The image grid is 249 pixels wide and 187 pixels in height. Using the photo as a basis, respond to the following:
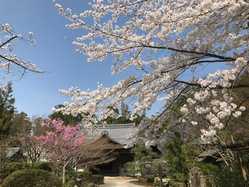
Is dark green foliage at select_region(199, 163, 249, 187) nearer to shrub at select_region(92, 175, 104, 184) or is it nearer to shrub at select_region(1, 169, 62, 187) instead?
shrub at select_region(1, 169, 62, 187)

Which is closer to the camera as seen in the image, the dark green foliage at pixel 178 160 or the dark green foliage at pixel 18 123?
the dark green foliage at pixel 178 160

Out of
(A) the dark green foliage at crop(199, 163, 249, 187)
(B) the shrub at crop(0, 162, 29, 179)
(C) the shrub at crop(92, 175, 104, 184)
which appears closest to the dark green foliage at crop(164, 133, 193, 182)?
(A) the dark green foliage at crop(199, 163, 249, 187)

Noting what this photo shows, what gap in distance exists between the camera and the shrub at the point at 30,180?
1062 cm

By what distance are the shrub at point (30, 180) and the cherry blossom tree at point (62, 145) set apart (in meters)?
6.76

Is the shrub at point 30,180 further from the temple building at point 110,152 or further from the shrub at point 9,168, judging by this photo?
the temple building at point 110,152

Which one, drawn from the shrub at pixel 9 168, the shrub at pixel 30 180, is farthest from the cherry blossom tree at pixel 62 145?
the shrub at pixel 30 180

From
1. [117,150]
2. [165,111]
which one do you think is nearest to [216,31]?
[165,111]

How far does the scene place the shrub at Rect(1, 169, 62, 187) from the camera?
1062 centimetres

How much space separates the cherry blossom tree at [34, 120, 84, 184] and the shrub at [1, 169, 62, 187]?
6756mm

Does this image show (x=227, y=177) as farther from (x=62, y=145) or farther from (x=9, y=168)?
(x=9, y=168)

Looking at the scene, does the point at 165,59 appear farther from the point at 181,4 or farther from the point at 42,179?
the point at 42,179

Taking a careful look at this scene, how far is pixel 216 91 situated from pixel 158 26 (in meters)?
0.98

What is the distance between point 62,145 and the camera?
18938mm

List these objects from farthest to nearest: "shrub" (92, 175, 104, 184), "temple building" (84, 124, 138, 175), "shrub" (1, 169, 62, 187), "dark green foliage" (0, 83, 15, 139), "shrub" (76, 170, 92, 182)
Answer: "dark green foliage" (0, 83, 15, 139) < "temple building" (84, 124, 138, 175) < "shrub" (92, 175, 104, 184) < "shrub" (76, 170, 92, 182) < "shrub" (1, 169, 62, 187)
